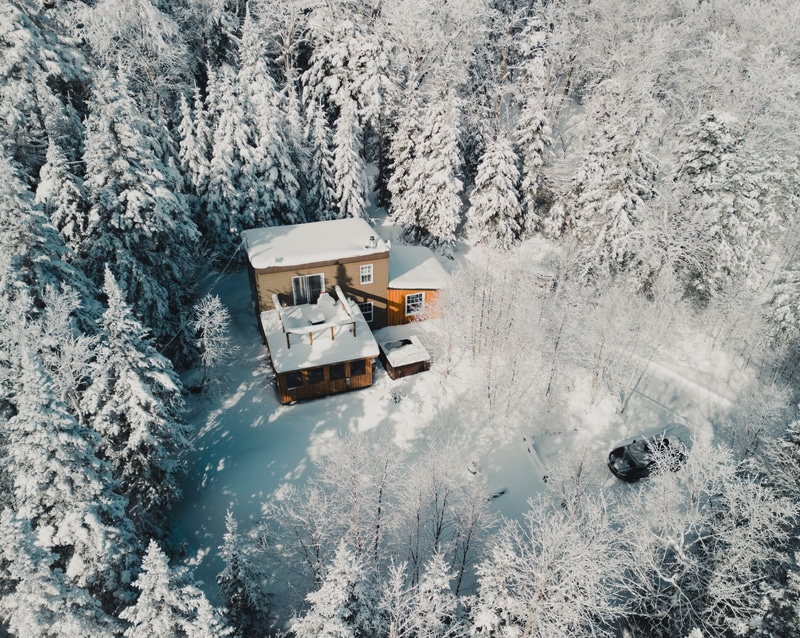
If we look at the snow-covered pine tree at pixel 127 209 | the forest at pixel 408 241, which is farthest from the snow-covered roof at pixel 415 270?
the snow-covered pine tree at pixel 127 209

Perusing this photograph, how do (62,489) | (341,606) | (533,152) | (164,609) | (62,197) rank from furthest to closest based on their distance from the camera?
1. (533,152)
2. (62,197)
3. (62,489)
4. (341,606)
5. (164,609)

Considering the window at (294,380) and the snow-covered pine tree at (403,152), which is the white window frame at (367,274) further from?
the snow-covered pine tree at (403,152)

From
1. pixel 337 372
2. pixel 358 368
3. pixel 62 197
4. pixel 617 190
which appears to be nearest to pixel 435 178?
pixel 617 190

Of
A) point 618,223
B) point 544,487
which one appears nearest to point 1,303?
point 544,487

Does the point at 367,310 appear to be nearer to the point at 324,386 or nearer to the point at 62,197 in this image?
the point at 324,386

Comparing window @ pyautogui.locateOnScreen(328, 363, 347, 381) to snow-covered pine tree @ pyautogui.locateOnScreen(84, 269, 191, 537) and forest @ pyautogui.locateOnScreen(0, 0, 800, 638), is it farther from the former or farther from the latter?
snow-covered pine tree @ pyautogui.locateOnScreen(84, 269, 191, 537)

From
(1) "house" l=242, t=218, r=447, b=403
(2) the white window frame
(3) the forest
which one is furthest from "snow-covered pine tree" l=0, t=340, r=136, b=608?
(2) the white window frame
